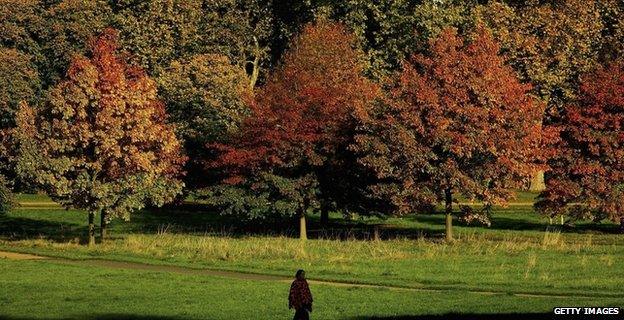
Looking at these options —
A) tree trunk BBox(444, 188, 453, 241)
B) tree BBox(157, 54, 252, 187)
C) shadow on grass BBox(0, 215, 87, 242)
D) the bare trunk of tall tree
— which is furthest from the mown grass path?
the bare trunk of tall tree

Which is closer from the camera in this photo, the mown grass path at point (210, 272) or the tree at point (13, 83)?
the mown grass path at point (210, 272)

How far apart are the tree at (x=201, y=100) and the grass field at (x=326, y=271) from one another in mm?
7805

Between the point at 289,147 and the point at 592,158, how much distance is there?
15.6 metres

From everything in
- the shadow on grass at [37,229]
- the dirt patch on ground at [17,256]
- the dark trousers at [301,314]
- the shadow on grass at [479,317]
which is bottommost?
the shadow on grass at [479,317]

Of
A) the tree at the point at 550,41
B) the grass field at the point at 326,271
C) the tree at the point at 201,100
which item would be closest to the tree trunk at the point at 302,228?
the grass field at the point at 326,271

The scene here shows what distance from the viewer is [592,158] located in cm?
7338

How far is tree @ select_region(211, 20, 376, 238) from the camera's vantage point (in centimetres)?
7419

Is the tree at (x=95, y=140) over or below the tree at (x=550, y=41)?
below

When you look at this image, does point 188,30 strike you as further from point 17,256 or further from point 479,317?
point 479,317

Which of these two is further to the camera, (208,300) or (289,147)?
(289,147)

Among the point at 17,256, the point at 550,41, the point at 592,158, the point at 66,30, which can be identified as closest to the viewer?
the point at 17,256

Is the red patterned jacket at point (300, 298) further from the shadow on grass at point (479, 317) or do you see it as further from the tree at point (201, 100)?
the tree at point (201, 100)

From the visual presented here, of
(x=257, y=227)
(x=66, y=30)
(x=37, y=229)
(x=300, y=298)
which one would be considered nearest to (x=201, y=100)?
(x=257, y=227)

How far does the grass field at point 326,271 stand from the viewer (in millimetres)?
40656
